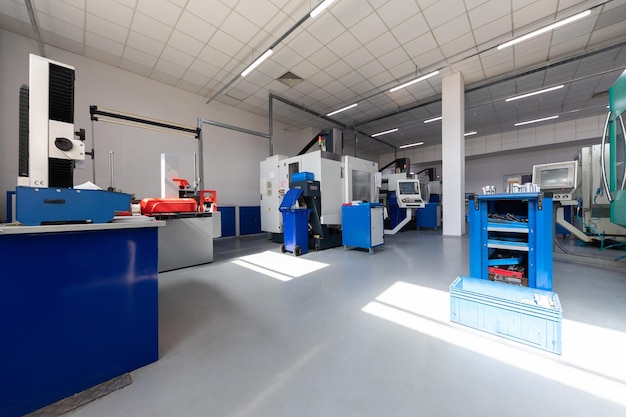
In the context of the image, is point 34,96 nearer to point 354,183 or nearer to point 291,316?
point 291,316

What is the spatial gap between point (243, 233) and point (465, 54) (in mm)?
7426

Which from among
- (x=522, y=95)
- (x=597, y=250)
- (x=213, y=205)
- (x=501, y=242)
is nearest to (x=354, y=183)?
(x=213, y=205)

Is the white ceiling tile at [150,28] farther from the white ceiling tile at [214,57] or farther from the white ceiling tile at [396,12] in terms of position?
the white ceiling tile at [396,12]

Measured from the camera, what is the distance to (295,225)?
14.0 feet

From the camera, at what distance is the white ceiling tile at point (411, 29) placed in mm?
4148

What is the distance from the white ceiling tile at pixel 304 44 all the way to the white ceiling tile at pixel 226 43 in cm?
108

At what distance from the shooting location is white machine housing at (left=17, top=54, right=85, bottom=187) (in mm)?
1168

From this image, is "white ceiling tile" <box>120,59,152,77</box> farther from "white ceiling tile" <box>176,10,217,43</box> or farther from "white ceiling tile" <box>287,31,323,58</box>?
"white ceiling tile" <box>287,31,323,58</box>

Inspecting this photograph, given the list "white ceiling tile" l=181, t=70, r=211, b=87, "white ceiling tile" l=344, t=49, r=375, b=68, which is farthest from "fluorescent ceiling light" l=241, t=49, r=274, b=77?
"white ceiling tile" l=344, t=49, r=375, b=68

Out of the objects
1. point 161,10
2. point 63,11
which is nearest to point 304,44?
point 161,10

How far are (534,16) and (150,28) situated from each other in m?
7.04

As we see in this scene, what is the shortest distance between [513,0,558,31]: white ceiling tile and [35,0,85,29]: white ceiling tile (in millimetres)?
7530

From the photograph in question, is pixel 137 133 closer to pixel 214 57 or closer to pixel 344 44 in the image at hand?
pixel 214 57

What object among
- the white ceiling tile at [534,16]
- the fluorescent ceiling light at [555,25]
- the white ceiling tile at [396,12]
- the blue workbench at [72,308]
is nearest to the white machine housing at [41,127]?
the blue workbench at [72,308]
